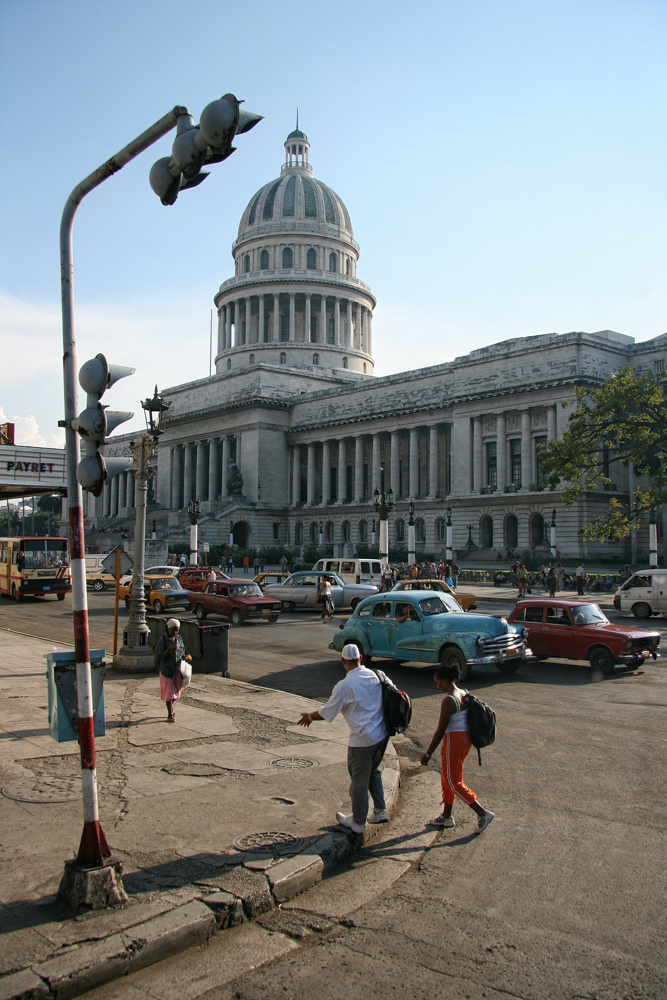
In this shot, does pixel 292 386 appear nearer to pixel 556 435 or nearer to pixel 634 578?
pixel 556 435

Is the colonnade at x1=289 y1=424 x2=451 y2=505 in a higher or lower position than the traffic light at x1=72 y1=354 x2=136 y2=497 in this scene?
higher

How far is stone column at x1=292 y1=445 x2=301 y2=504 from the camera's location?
286ft

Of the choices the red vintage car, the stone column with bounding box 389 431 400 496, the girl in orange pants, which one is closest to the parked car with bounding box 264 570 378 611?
the red vintage car

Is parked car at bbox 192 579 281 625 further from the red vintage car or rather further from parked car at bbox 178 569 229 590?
the red vintage car

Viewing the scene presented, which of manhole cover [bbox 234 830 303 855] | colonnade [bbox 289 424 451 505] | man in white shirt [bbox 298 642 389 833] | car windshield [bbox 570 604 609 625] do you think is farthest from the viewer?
colonnade [bbox 289 424 451 505]

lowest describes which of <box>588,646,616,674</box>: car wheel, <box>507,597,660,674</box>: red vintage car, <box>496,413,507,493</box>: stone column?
<box>588,646,616,674</box>: car wheel

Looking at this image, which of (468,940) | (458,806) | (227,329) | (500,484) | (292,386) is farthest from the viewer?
(227,329)

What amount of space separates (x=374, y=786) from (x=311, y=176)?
374 ft

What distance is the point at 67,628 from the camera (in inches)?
984

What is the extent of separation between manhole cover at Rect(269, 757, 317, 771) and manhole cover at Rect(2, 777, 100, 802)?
2.07 m

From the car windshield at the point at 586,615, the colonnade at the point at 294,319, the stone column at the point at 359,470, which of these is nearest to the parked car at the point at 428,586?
the car windshield at the point at 586,615

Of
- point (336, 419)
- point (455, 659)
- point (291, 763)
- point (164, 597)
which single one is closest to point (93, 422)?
point (291, 763)

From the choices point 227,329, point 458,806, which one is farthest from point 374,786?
point 227,329

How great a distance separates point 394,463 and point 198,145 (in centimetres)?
7363
